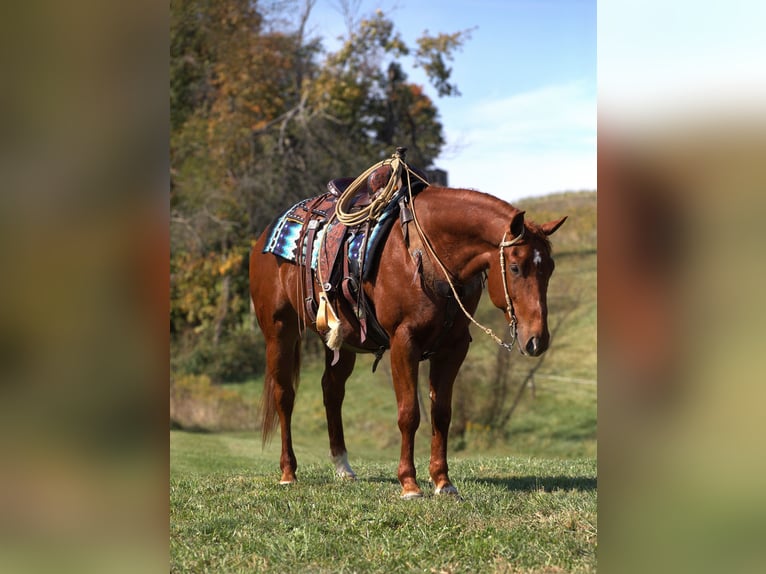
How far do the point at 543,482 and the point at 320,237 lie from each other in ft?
8.67

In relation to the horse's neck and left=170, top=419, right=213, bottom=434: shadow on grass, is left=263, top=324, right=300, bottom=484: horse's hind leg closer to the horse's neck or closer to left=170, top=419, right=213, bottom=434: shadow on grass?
the horse's neck

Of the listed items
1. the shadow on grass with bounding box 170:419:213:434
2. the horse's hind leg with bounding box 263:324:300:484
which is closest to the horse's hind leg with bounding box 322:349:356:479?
the horse's hind leg with bounding box 263:324:300:484

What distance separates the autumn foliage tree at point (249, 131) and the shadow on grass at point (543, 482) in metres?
15.5

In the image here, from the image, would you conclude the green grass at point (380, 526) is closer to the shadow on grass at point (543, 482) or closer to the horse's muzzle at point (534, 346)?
the shadow on grass at point (543, 482)

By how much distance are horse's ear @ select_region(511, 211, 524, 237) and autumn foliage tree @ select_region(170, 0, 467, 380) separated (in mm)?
16818

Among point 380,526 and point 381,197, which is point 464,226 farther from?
point 380,526

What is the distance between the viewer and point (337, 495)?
6.18 meters

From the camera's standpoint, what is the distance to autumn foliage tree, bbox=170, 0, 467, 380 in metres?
22.3

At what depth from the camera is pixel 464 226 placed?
5.90 meters

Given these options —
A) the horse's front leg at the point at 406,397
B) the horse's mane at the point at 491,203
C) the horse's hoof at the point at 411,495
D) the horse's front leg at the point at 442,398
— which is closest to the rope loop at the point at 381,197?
the horse's mane at the point at 491,203

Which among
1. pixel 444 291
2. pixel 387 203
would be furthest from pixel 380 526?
pixel 387 203

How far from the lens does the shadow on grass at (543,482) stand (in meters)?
6.43
